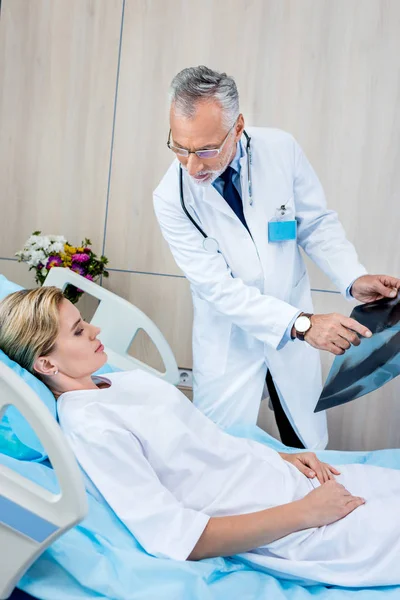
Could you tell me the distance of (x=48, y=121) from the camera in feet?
11.7

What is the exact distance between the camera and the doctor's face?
2006mm

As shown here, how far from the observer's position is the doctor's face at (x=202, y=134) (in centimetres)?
201

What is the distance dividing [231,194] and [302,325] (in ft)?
1.88

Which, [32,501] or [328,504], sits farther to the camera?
[328,504]

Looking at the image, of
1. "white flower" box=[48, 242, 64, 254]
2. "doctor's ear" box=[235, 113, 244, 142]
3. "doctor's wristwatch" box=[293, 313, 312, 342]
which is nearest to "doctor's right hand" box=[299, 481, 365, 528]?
"doctor's wristwatch" box=[293, 313, 312, 342]

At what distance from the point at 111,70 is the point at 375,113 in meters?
1.36

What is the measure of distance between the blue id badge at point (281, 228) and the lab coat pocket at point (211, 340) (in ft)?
1.11

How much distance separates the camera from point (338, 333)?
6.36 ft

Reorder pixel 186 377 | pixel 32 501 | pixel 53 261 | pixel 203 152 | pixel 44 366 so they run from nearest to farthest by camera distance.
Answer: pixel 32 501 < pixel 44 366 < pixel 203 152 < pixel 53 261 < pixel 186 377

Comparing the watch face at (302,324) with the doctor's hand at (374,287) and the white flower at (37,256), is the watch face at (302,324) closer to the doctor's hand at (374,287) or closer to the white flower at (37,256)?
the doctor's hand at (374,287)

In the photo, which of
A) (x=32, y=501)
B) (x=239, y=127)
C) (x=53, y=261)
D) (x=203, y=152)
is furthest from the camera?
(x=53, y=261)

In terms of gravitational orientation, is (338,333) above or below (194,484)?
above

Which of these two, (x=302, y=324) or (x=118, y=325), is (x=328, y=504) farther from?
(x=118, y=325)

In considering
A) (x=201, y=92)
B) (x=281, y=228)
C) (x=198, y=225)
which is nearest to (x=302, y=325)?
(x=281, y=228)
